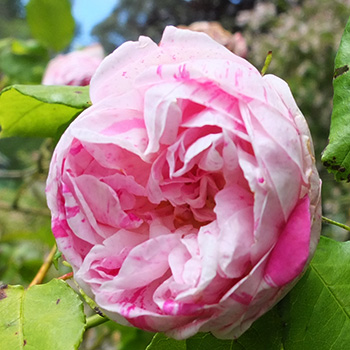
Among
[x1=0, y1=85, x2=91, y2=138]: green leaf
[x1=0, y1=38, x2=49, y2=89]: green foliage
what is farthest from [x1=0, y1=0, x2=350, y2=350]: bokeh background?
[x1=0, y1=85, x2=91, y2=138]: green leaf

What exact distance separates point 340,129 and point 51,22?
1.91 ft

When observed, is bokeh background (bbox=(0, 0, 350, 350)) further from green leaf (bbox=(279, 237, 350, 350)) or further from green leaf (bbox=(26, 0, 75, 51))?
green leaf (bbox=(279, 237, 350, 350))

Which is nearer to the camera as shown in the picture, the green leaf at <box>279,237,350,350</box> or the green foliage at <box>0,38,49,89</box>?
the green leaf at <box>279,237,350,350</box>

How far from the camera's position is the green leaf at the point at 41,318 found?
10.8 inches

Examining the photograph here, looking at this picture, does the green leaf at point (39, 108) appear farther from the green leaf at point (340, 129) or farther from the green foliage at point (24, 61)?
the green foliage at point (24, 61)

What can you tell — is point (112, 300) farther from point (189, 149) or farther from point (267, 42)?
point (267, 42)

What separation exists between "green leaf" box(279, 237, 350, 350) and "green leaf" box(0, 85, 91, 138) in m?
0.20

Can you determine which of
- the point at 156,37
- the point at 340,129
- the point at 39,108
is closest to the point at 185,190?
the point at 340,129

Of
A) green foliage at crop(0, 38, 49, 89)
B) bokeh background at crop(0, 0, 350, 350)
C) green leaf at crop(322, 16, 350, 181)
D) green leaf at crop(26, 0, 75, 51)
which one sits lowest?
bokeh background at crop(0, 0, 350, 350)

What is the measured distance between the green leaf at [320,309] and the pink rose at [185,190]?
2.4 inches

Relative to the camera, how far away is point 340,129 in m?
0.29

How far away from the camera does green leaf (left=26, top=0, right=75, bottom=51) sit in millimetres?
718

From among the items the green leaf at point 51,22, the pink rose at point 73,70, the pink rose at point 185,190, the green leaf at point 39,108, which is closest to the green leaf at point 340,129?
the pink rose at point 185,190

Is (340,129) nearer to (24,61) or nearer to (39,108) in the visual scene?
(39,108)
